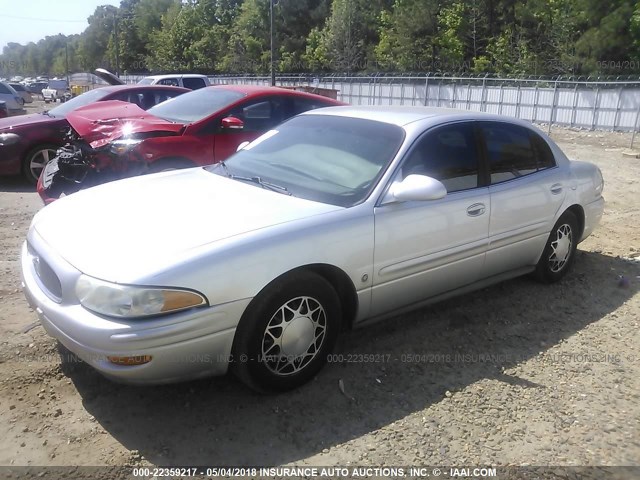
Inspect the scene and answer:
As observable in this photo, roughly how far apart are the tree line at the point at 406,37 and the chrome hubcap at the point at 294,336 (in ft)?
98.7

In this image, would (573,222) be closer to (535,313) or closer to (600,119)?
(535,313)

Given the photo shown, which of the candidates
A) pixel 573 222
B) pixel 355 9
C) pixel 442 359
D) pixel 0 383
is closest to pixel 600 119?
pixel 573 222

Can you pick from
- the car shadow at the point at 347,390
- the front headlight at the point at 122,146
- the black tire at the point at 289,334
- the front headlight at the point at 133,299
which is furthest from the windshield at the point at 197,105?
the front headlight at the point at 133,299

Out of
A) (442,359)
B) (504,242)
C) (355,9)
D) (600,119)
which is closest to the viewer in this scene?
(442,359)

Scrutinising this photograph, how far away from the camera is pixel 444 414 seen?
3121 millimetres

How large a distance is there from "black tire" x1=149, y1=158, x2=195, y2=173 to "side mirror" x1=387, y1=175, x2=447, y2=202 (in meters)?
3.58

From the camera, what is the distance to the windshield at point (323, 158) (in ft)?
11.6

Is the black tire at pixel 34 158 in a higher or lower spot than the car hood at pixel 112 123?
lower

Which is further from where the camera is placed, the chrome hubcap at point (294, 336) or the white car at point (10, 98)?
the white car at point (10, 98)

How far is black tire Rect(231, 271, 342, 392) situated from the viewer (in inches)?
115

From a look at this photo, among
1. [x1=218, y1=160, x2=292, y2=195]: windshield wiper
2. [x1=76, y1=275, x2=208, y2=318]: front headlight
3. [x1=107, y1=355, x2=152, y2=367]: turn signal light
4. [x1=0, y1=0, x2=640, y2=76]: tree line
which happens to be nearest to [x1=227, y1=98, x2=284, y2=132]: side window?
[x1=218, y1=160, x2=292, y2=195]: windshield wiper

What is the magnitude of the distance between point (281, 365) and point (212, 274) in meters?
0.72

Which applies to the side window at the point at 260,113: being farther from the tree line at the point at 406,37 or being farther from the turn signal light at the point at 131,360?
the tree line at the point at 406,37

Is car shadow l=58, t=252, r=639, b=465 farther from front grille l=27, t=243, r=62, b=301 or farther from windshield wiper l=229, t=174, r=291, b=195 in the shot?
windshield wiper l=229, t=174, r=291, b=195
